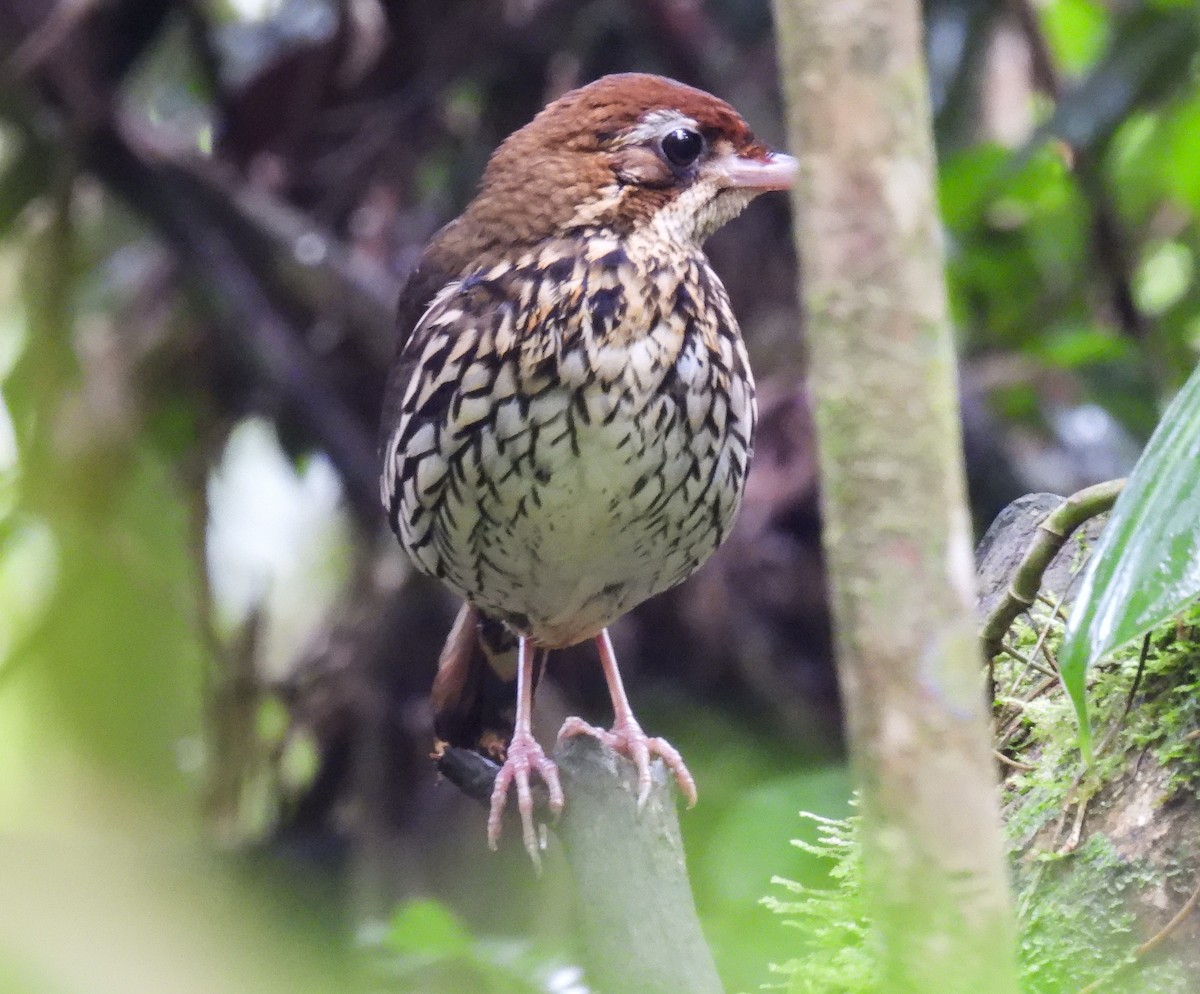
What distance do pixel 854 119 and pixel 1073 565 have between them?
118cm

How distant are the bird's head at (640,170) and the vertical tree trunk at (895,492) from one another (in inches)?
53.1

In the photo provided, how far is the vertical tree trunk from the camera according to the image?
4.65 ft

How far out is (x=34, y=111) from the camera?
476 cm

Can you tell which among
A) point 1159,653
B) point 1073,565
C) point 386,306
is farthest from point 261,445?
point 1159,653

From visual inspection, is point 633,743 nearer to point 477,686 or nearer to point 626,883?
point 477,686

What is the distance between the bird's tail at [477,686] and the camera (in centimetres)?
324

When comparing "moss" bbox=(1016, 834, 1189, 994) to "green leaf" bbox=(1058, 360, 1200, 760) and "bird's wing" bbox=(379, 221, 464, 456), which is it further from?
"bird's wing" bbox=(379, 221, 464, 456)

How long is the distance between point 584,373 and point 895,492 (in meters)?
1.30

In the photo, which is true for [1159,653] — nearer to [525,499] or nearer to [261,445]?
[525,499]

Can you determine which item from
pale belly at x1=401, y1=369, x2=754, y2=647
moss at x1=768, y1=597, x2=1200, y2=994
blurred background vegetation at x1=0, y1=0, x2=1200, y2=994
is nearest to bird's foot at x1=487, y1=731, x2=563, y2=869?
pale belly at x1=401, y1=369, x2=754, y2=647

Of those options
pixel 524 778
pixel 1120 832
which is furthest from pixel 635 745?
pixel 1120 832

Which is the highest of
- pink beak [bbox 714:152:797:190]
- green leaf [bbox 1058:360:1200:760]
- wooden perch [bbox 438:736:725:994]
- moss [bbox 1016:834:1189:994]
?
pink beak [bbox 714:152:797:190]

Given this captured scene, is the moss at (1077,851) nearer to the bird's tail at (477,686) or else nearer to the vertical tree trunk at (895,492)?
the vertical tree trunk at (895,492)

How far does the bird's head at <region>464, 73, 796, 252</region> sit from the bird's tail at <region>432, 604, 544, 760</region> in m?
0.82
